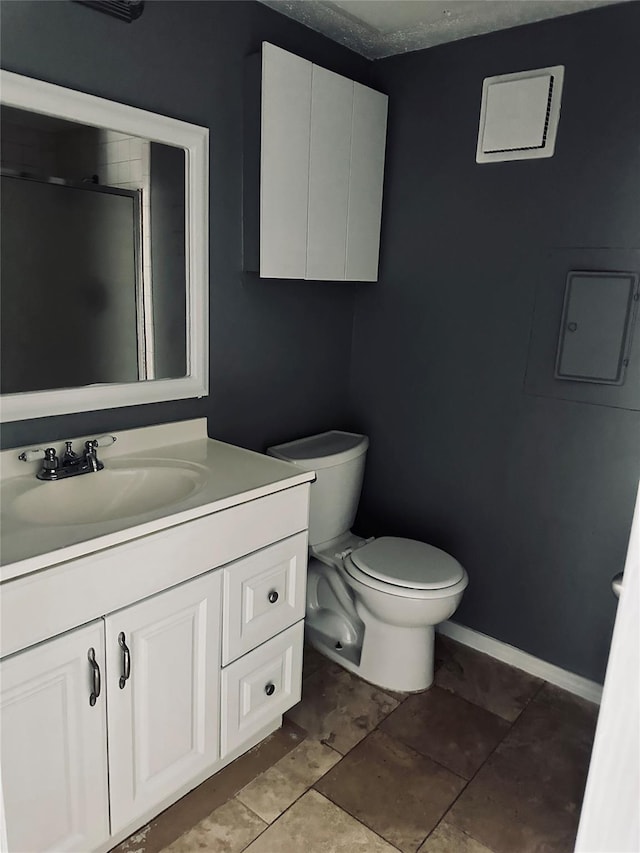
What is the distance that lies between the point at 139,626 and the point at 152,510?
0.86 ft

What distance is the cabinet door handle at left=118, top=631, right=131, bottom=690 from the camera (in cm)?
138

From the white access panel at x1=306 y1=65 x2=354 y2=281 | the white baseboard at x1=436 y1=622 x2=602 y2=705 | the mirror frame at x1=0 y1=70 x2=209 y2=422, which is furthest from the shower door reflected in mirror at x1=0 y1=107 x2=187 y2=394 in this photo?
the white baseboard at x1=436 y1=622 x2=602 y2=705

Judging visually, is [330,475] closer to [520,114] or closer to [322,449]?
[322,449]

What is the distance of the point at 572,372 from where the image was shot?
208 cm

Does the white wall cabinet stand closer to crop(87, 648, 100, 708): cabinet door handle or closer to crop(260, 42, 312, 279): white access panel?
crop(260, 42, 312, 279): white access panel

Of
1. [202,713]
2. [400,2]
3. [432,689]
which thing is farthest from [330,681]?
[400,2]

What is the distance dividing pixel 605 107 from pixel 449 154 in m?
0.53

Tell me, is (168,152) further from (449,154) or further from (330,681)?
(330,681)

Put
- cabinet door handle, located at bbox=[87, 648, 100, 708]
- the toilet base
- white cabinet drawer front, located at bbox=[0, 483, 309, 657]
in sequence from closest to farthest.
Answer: white cabinet drawer front, located at bbox=[0, 483, 309, 657]
cabinet door handle, located at bbox=[87, 648, 100, 708]
the toilet base

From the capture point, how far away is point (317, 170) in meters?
2.08

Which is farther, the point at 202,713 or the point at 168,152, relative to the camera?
the point at 168,152

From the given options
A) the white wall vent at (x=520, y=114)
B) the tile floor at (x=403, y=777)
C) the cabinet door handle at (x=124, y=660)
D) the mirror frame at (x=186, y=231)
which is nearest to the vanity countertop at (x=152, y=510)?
the mirror frame at (x=186, y=231)

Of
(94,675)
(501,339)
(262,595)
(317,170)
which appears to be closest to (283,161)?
(317,170)

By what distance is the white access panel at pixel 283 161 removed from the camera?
6.23ft
